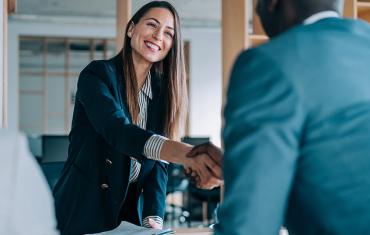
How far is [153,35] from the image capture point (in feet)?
6.09

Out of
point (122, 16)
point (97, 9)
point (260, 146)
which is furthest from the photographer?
point (97, 9)

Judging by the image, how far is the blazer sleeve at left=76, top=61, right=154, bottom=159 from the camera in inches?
55.6

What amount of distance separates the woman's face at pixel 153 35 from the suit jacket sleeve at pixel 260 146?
1144mm

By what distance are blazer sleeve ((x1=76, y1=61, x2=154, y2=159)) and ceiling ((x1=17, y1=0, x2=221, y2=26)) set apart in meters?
7.59

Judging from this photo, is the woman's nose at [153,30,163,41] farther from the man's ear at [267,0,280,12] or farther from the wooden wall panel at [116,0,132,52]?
the wooden wall panel at [116,0,132,52]

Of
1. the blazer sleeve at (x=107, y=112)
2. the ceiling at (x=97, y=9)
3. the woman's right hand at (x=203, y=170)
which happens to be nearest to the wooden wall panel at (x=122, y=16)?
the blazer sleeve at (x=107, y=112)

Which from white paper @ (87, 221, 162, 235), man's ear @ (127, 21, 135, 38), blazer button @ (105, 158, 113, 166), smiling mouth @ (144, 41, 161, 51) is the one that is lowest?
white paper @ (87, 221, 162, 235)

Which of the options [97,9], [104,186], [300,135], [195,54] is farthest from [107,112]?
[195,54]

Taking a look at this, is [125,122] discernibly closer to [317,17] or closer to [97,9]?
[317,17]

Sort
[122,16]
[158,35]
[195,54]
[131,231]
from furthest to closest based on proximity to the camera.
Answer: [195,54]
[122,16]
[158,35]
[131,231]

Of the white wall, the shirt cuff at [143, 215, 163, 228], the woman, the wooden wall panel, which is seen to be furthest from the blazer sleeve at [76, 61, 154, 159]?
the white wall

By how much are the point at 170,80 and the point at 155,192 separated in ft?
1.25

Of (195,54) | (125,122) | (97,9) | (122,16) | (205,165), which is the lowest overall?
(205,165)

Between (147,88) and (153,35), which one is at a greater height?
(153,35)
